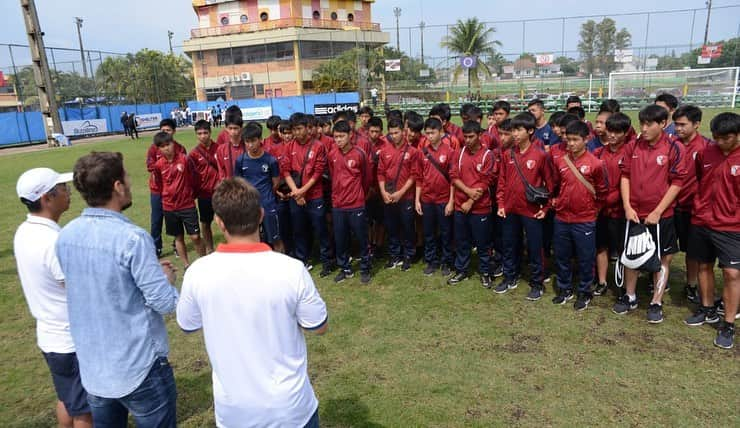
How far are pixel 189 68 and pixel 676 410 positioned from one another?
64521mm

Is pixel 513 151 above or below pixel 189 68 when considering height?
below

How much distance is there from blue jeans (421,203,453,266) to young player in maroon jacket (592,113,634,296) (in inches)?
68.7

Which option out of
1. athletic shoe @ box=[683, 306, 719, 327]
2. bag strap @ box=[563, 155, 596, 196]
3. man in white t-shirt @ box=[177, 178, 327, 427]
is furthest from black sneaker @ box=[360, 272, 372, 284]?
man in white t-shirt @ box=[177, 178, 327, 427]

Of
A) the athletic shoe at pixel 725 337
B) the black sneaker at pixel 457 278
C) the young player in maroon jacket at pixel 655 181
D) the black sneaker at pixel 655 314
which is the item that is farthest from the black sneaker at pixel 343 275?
the athletic shoe at pixel 725 337

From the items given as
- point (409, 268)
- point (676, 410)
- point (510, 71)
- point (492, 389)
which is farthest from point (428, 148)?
point (510, 71)

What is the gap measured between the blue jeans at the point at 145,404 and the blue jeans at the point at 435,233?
171 inches

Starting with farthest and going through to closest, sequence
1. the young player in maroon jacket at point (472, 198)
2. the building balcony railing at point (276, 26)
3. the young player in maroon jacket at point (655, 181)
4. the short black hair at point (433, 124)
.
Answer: the building balcony railing at point (276, 26)
the short black hair at point (433, 124)
the young player in maroon jacket at point (472, 198)
the young player in maroon jacket at point (655, 181)

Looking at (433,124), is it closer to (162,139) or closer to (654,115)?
(654,115)

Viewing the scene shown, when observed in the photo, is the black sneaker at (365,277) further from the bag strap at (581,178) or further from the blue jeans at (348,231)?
the bag strap at (581,178)

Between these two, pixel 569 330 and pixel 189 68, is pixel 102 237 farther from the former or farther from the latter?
pixel 189 68

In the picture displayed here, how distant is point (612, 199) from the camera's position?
5.22 meters

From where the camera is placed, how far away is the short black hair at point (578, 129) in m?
4.95

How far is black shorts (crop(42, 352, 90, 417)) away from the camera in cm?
269

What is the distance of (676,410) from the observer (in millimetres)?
3502
